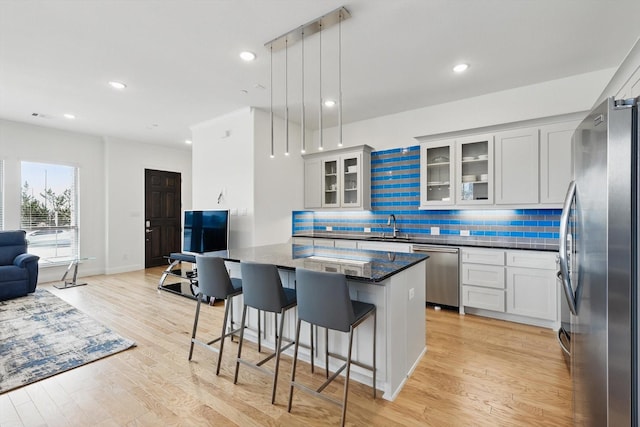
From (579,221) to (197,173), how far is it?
535cm

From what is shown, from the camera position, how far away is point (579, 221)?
4.77 feet

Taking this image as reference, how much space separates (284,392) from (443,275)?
2591 millimetres

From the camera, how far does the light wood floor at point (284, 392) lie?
187 cm

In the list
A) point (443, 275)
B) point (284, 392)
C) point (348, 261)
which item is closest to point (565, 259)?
point (348, 261)

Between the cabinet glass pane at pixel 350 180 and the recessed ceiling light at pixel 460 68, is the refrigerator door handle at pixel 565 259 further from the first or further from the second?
the cabinet glass pane at pixel 350 180

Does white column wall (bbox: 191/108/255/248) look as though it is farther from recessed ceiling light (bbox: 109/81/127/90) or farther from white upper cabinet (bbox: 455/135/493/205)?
white upper cabinet (bbox: 455/135/493/205)

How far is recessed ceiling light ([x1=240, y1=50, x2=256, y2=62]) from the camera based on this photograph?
9.75 feet

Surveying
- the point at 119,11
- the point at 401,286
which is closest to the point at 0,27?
the point at 119,11

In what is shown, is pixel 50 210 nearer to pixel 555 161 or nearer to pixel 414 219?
pixel 414 219

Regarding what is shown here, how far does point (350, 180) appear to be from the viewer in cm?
496

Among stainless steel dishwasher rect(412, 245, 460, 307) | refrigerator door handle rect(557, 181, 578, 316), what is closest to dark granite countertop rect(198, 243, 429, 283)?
refrigerator door handle rect(557, 181, 578, 316)

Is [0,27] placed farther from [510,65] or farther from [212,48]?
[510,65]

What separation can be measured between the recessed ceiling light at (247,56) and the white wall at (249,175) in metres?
1.46

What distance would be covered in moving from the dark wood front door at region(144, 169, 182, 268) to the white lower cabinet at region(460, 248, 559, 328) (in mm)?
6686
